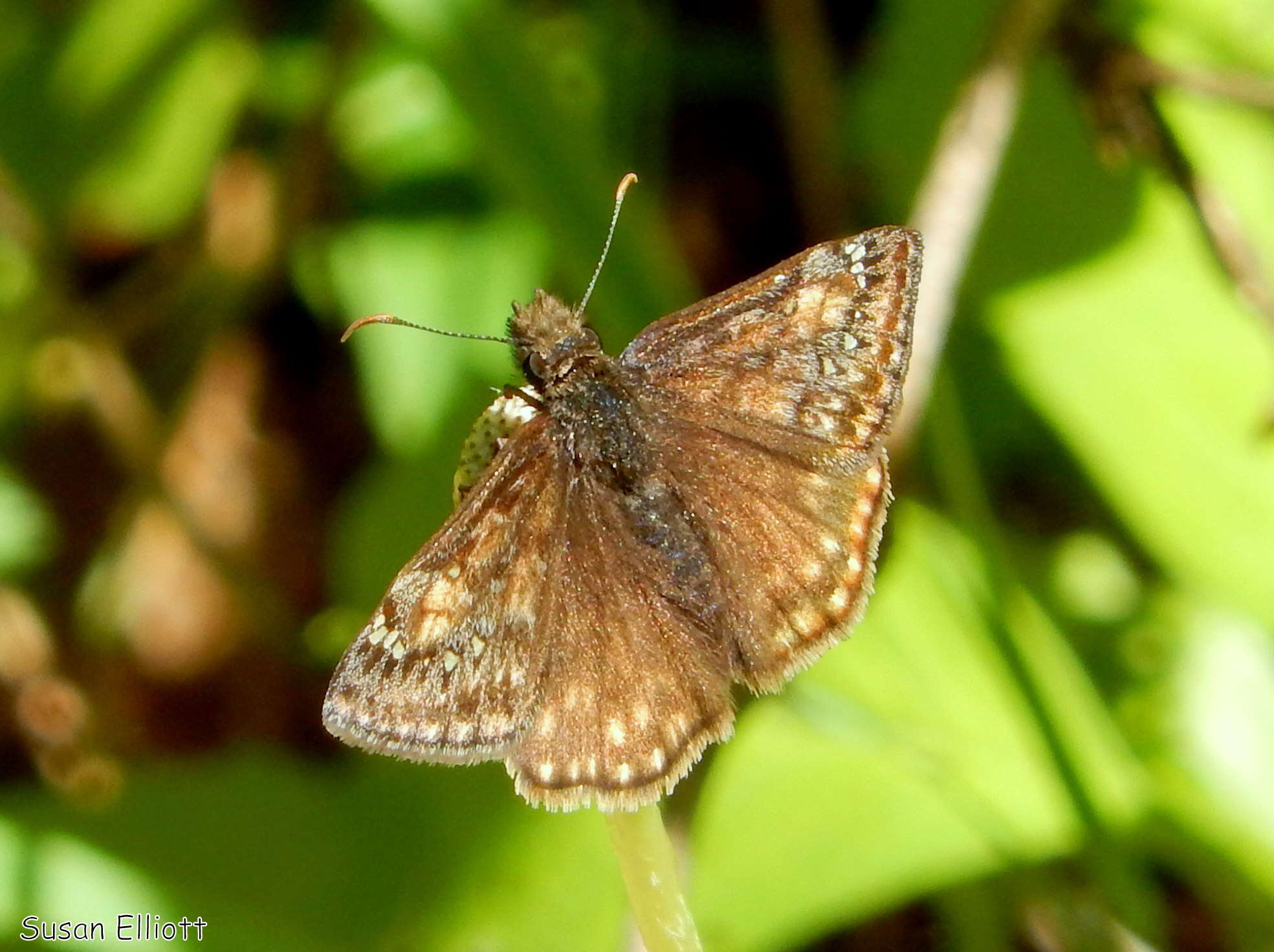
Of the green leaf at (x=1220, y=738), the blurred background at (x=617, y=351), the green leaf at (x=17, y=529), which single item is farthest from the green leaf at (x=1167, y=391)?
the green leaf at (x=17, y=529)

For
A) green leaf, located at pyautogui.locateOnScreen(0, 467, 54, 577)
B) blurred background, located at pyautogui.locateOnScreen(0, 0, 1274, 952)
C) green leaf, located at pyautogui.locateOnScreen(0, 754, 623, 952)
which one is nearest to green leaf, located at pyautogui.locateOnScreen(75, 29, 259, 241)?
blurred background, located at pyautogui.locateOnScreen(0, 0, 1274, 952)

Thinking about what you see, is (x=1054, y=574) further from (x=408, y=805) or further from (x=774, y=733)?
(x=408, y=805)

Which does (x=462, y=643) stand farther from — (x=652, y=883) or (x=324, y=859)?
(x=324, y=859)

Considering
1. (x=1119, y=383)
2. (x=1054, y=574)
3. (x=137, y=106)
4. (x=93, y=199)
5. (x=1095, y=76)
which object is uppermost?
(x=137, y=106)

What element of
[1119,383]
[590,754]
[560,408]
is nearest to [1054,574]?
[1119,383]

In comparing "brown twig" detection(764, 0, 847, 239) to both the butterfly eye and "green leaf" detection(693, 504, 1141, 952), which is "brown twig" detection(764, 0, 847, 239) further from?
the butterfly eye

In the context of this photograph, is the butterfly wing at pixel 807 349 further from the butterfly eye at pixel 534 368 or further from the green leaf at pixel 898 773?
the green leaf at pixel 898 773
